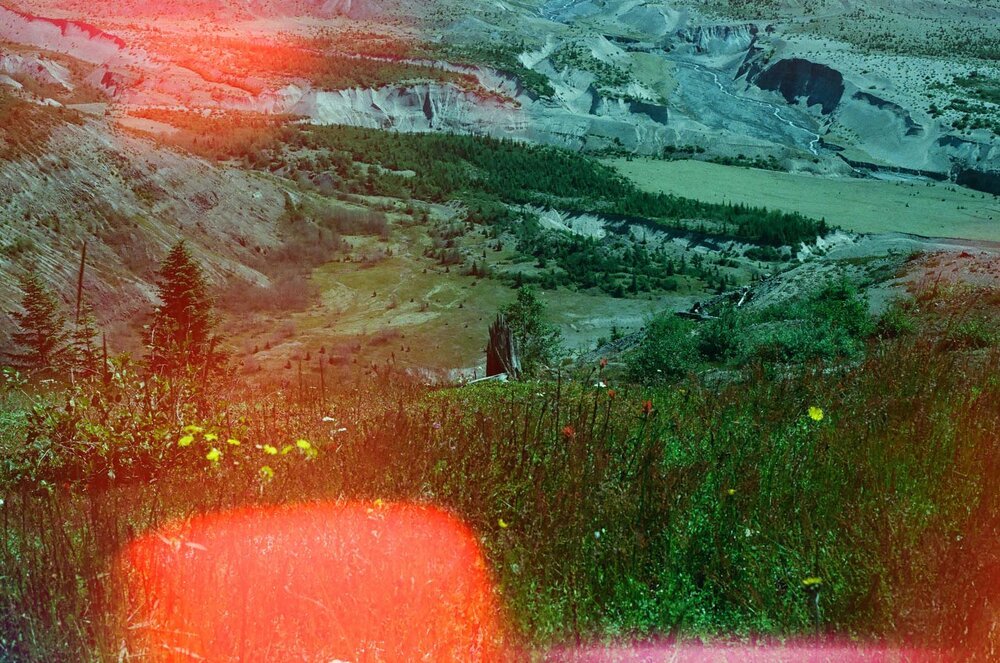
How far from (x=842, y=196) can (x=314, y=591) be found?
60375 mm

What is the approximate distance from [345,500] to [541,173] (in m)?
58.2

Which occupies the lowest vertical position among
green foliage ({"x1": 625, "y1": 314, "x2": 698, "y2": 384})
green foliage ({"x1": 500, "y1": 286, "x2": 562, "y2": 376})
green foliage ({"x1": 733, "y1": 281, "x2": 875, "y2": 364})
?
green foliage ({"x1": 500, "y1": 286, "x2": 562, "y2": 376})

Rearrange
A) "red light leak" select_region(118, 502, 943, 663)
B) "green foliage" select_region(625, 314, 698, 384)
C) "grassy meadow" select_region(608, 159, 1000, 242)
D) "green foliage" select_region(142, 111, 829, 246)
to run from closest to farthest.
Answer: "red light leak" select_region(118, 502, 943, 663)
"green foliage" select_region(625, 314, 698, 384)
"green foliage" select_region(142, 111, 829, 246)
"grassy meadow" select_region(608, 159, 1000, 242)

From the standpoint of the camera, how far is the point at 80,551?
11.1ft

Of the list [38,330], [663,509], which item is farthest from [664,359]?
[38,330]

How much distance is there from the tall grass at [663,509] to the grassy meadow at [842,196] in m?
44.8

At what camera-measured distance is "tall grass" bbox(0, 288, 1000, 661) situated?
3.00 m

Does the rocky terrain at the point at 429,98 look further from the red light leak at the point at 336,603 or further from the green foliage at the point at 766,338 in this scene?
the red light leak at the point at 336,603

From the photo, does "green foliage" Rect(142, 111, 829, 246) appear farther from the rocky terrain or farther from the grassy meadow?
the grassy meadow

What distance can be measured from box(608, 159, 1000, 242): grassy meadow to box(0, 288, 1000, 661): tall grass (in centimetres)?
4478

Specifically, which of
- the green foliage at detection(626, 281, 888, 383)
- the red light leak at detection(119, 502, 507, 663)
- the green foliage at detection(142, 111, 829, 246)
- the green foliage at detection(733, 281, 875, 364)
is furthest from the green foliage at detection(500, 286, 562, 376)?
the green foliage at detection(142, 111, 829, 246)

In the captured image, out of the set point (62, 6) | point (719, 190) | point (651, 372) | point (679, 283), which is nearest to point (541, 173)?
point (719, 190)

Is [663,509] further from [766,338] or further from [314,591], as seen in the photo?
[766,338]

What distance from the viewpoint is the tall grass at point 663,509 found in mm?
2998
